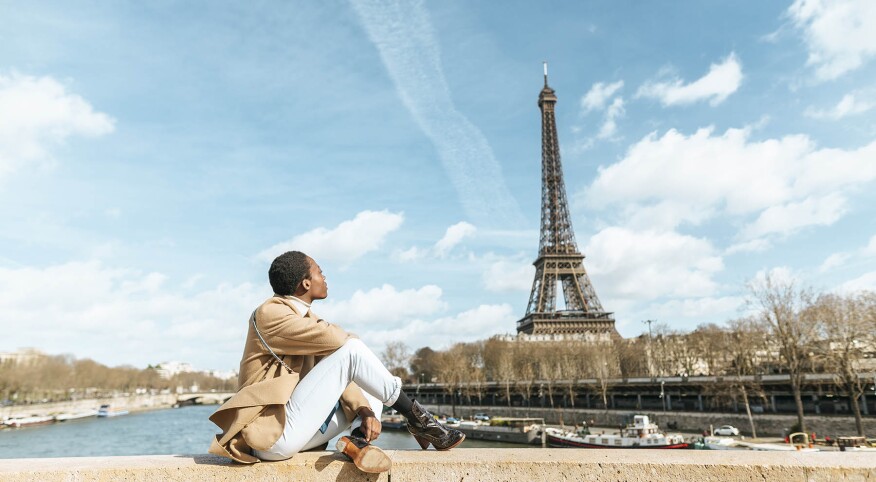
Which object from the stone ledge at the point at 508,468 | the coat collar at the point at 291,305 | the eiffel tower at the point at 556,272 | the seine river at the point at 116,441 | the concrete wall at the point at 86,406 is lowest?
the seine river at the point at 116,441

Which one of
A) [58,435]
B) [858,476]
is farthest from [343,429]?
[58,435]

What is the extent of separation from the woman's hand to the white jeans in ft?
0.43

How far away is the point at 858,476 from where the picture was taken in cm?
252

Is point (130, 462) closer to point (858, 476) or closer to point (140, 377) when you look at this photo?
point (858, 476)

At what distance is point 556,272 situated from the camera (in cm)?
6938

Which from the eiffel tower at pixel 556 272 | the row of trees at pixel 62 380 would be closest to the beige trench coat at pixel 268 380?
the eiffel tower at pixel 556 272

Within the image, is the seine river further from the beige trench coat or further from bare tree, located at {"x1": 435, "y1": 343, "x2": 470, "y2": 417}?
the beige trench coat

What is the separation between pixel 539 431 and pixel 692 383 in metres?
11.9

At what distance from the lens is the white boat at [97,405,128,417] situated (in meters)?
74.1

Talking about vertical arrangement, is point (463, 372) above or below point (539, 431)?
above

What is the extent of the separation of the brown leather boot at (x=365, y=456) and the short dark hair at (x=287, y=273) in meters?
0.91

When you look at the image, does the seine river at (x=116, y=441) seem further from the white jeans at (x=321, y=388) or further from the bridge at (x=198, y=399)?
the bridge at (x=198, y=399)

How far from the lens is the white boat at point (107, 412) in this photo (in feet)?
243

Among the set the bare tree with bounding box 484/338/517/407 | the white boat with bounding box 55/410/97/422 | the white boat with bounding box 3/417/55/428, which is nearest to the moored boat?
the bare tree with bounding box 484/338/517/407
